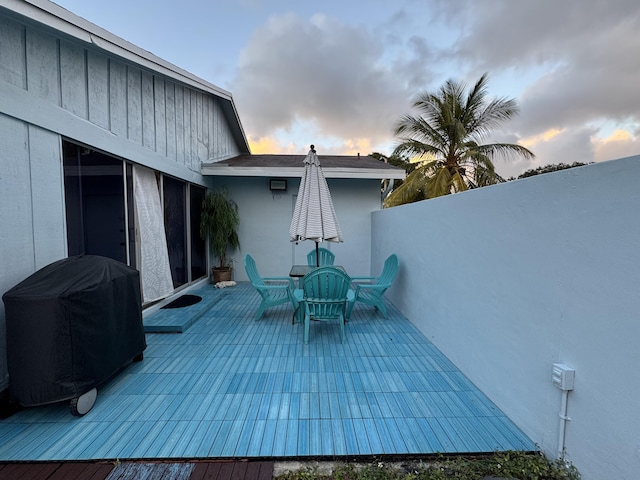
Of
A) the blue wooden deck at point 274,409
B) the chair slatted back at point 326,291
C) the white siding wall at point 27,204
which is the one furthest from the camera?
the chair slatted back at point 326,291

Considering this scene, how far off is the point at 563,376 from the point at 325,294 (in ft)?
7.78

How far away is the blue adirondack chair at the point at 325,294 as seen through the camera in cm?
355

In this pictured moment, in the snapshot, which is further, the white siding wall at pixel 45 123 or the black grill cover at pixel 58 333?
the white siding wall at pixel 45 123

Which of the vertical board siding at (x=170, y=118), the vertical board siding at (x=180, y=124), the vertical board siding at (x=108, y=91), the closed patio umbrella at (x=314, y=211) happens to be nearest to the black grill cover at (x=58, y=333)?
the vertical board siding at (x=108, y=91)

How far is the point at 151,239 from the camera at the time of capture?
4344mm

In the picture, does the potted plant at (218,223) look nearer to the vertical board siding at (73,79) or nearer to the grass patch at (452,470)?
the vertical board siding at (73,79)

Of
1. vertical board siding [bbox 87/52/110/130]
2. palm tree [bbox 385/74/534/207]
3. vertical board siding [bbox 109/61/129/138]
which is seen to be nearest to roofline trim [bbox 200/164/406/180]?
vertical board siding [bbox 109/61/129/138]

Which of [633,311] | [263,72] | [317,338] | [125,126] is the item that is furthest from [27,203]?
[263,72]

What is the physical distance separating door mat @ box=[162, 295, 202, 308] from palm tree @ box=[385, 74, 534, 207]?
792 centimetres

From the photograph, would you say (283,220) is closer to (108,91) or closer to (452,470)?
(108,91)

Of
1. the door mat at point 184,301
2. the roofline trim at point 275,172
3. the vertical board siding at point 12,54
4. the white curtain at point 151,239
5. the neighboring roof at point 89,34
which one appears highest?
the neighboring roof at point 89,34

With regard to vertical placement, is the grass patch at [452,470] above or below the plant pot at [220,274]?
below

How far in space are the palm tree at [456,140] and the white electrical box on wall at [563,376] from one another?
8.60 metres

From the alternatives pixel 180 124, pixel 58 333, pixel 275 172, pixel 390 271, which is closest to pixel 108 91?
pixel 180 124
